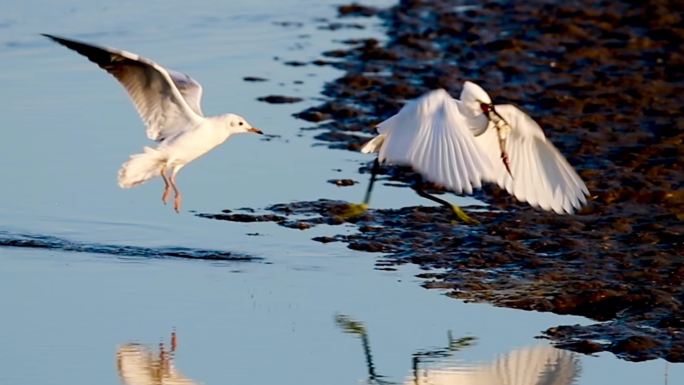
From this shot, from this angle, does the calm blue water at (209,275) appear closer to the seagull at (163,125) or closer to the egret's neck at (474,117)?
the seagull at (163,125)

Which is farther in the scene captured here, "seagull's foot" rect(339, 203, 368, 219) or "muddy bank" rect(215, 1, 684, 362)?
"seagull's foot" rect(339, 203, 368, 219)

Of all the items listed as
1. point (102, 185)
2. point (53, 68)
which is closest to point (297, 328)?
point (102, 185)

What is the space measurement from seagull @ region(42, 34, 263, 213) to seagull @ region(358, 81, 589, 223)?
3.28 ft

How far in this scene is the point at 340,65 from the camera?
632 inches

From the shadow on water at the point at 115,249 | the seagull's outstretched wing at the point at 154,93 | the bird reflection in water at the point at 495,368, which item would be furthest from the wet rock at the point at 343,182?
the bird reflection in water at the point at 495,368

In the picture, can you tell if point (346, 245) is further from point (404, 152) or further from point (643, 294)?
point (643, 294)

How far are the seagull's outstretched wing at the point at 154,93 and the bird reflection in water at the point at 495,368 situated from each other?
2.15m

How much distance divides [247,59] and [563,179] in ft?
22.1

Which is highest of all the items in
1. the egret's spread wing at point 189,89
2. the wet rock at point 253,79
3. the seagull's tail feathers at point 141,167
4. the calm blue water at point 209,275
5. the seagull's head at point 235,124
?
the egret's spread wing at point 189,89

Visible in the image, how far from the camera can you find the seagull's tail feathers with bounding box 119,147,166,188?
9656mm

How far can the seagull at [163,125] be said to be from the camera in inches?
381

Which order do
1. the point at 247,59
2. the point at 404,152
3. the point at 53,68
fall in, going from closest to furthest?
the point at 404,152 → the point at 53,68 → the point at 247,59

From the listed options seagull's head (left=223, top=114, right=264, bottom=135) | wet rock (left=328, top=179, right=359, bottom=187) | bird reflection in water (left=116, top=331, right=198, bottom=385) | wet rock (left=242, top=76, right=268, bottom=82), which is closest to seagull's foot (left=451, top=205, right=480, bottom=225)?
wet rock (left=328, top=179, right=359, bottom=187)

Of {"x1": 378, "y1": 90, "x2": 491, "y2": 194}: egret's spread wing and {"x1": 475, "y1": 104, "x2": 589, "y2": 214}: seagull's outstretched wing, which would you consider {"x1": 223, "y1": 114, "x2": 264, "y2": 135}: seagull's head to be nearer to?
{"x1": 378, "y1": 90, "x2": 491, "y2": 194}: egret's spread wing
